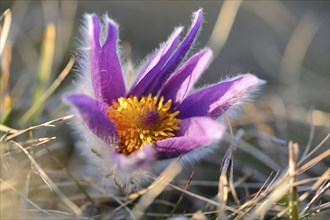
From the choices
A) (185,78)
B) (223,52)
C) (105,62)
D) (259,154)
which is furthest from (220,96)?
(223,52)

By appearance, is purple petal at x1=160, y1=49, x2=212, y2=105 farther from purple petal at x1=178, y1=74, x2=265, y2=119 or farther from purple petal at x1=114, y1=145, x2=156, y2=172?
purple petal at x1=114, y1=145, x2=156, y2=172

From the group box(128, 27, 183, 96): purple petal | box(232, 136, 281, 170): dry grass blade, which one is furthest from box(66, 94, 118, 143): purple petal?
box(232, 136, 281, 170): dry grass blade

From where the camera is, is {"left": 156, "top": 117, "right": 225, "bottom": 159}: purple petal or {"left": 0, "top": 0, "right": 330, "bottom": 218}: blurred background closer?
{"left": 156, "top": 117, "right": 225, "bottom": 159}: purple petal

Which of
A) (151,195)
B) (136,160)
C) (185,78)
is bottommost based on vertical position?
(151,195)

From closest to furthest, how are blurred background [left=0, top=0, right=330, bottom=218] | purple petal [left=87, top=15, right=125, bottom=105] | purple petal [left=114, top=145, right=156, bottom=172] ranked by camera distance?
purple petal [left=114, top=145, right=156, bottom=172]
purple petal [left=87, top=15, right=125, bottom=105]
blurred background [left=0, top=0, right=330, bottom=218]

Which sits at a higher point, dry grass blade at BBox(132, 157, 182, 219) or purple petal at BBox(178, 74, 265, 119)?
purple petal at BBox(178, 74, 265, 119)

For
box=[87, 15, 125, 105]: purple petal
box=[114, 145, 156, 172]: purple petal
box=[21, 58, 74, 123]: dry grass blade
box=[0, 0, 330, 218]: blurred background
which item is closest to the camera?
box=[114, 145, 156, 172]: purple petal

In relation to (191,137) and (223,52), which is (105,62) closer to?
(191,137)

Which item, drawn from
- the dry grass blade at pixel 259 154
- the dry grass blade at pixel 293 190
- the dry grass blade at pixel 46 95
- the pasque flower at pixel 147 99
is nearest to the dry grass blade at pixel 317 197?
the dry grass blade at pixel 293 190
